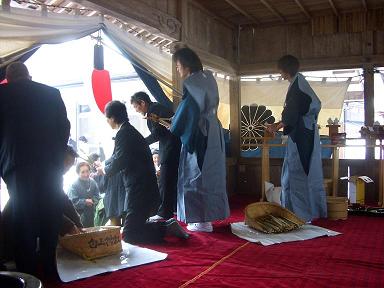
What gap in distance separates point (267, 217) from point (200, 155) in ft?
2.92

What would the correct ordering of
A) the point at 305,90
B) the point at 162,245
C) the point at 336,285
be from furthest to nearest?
the point at 305,90
the point at 162,245
the point at 336,285

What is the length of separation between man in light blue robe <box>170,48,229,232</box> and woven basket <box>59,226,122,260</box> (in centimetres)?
101

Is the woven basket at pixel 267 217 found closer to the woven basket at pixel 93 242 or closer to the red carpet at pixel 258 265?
the red carpet at pixel 258 265

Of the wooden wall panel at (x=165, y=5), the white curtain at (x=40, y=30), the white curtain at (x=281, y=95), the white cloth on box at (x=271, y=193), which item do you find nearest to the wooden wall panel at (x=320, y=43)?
the white curtain at (x=281, y=95)

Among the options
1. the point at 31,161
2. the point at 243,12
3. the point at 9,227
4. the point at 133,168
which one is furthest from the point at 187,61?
the point at 243,12

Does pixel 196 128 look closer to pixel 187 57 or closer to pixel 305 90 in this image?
pixel 187 57

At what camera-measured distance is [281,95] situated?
21.3 feet

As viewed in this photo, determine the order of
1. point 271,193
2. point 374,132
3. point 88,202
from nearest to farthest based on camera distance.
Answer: point 88,202
point 374,132
point 271,193

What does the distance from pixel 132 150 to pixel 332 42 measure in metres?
4.20

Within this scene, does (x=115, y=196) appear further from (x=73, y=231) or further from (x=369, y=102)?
(x=369, y=102)

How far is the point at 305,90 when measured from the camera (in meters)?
3.84

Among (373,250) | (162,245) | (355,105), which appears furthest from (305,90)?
(355,105)

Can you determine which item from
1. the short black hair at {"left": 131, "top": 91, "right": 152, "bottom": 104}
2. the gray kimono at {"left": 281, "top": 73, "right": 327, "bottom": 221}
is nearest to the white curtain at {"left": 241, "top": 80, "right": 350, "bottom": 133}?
the gray kimono at {"left": 281, "top": 73, "right": 327, "bottom": 221}

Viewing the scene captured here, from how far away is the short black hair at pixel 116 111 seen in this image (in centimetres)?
324
